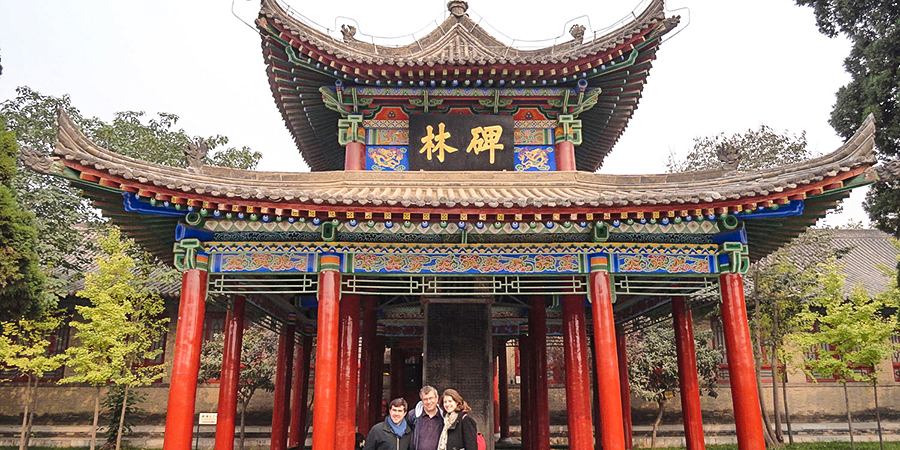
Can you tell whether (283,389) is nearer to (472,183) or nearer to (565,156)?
(472,183)

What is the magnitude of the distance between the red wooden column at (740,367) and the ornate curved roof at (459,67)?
5.02 m

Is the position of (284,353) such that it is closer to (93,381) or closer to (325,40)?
(93,381)

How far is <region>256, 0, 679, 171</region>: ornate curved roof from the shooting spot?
37.3 ft

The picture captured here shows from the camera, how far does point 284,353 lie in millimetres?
14281

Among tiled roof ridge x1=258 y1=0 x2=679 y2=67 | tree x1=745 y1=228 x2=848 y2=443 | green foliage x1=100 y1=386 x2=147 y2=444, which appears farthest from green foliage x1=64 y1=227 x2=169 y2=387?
tree x1=745 y1=228 x2=848 y2=443

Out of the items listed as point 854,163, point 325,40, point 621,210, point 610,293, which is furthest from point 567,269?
point 325,40

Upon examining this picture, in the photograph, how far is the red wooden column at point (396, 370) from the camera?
2115cm

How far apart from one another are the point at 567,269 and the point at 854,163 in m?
4.34

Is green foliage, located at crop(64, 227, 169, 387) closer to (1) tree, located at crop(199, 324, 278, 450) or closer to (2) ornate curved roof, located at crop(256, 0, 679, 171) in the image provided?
(1) tree, located at crop(199, 324, 278, 450)

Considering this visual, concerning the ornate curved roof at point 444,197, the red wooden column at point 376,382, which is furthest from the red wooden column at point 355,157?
the red wooden column at point 376,382

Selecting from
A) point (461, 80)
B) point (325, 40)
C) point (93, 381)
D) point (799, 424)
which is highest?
point (325, 40)

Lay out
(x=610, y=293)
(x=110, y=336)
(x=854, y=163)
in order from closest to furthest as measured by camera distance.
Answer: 1. (x=854, y=163)
2. (x=610, y=293)
3. (x=110, y=336)

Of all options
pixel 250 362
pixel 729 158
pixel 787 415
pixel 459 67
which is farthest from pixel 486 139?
pixel 787 415

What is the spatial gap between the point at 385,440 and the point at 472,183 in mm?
6572
